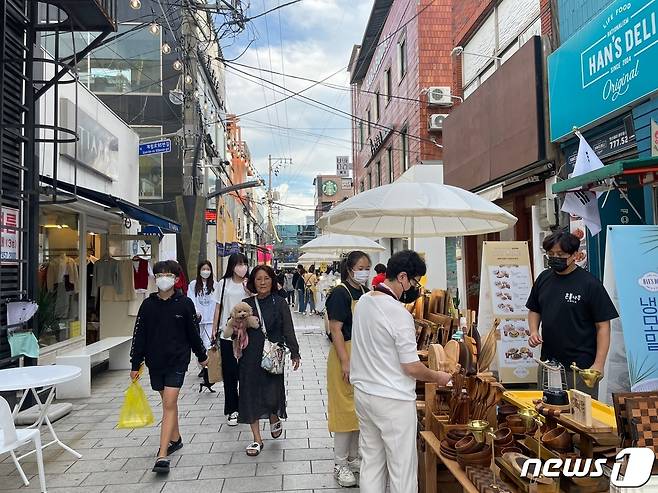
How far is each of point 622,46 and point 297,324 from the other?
501 inches

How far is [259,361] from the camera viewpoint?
4949 millimetres

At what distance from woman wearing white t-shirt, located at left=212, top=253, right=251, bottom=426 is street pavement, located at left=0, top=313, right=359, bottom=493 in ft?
1.00

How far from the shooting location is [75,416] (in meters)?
6.40

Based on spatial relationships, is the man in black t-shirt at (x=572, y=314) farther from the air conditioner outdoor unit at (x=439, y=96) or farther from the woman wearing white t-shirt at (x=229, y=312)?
the air conditioner outdoor unit at (x=439, y=96)

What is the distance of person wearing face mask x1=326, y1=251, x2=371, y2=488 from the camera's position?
4109 millimetres

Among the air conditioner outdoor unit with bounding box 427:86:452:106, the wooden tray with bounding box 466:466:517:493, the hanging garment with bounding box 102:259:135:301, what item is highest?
the air conditioner outdoor unit with bounding box 427:86:452:106

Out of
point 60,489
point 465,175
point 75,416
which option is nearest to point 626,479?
point 60,489

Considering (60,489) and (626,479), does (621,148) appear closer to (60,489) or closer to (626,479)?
(626,479)

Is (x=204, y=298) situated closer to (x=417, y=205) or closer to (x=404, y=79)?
(x=417, y=205)

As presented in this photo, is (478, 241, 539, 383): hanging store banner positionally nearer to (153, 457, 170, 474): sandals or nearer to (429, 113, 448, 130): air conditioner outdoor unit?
(153, 457, 170, 474): sandals

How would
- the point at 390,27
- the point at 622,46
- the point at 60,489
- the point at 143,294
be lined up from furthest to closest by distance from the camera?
the point at 390,27
the point at 143,294
the point at 622,46
the point at 60,489

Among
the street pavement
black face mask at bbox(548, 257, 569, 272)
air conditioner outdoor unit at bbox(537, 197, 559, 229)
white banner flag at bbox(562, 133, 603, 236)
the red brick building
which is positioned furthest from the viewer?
the red brick building

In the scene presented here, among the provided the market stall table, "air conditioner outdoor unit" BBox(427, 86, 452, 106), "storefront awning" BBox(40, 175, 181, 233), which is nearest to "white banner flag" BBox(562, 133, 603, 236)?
the market stall table

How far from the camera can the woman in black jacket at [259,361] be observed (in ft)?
16.1
